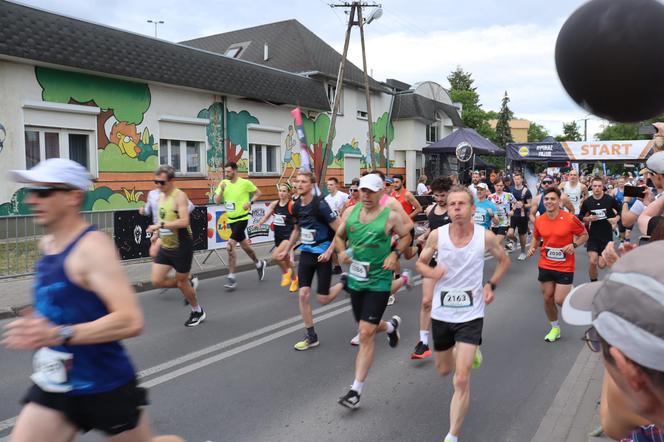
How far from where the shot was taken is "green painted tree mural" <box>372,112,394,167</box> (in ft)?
105

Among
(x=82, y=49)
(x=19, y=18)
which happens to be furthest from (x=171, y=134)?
(x=19, y=18)

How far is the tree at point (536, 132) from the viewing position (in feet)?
399

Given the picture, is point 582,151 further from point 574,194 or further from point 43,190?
point 43,190

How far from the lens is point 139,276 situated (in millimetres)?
10641

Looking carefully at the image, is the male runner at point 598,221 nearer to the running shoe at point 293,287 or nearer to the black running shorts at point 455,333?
the running shoe at point 293,287

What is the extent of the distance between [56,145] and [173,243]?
9.77 meters

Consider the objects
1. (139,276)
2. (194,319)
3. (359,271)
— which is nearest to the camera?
(359,271)

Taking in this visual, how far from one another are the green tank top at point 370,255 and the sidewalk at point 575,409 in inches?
65.1

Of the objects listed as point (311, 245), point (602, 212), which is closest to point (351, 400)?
point (311, 245)

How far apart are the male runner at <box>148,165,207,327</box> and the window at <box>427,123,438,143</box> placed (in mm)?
31156

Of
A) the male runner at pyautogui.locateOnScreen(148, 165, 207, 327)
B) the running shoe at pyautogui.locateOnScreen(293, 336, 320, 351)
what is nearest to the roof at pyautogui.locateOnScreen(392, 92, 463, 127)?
the male runner at pyautogui.locateOnScreen(148, 165, 207, 327)

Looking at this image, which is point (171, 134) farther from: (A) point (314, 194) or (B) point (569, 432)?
(B) point (569, 432)

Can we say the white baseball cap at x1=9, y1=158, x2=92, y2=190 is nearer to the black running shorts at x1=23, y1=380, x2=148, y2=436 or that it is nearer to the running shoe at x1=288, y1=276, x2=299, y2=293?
the black running shorts at x1=23, y1=380, x2=148, y2=436

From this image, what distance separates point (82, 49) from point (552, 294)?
1319cm
